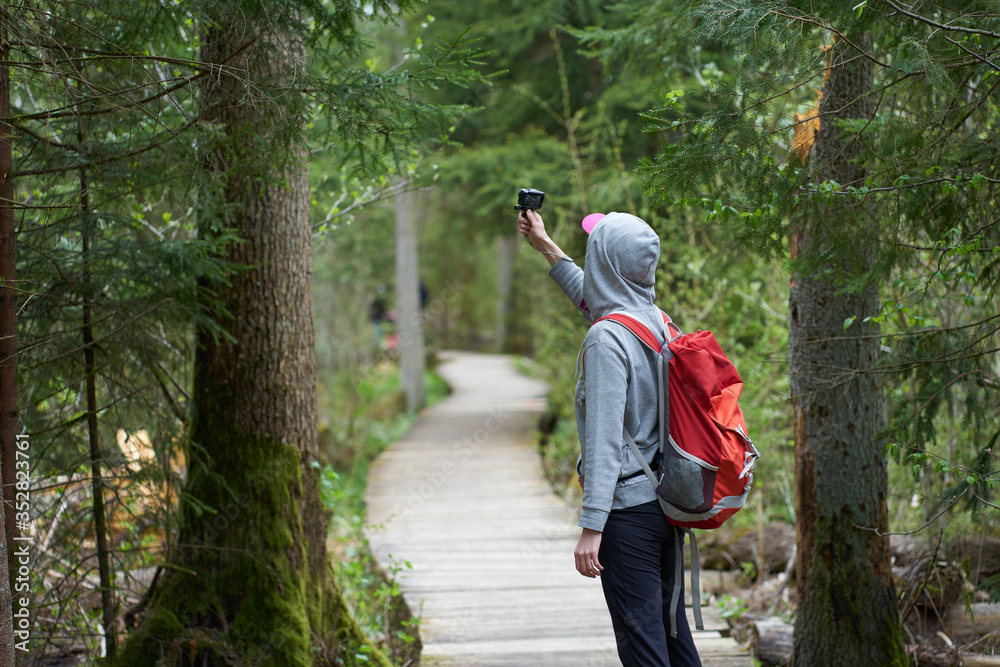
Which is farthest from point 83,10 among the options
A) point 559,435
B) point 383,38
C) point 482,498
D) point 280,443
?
point 383,38

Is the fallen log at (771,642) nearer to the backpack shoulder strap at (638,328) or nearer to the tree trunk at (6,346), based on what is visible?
the backpack shoulder strap at (638,328)

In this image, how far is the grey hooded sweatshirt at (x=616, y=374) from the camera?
2.39m

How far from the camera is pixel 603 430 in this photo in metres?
2.39

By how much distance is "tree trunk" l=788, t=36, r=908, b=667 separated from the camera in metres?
3.47

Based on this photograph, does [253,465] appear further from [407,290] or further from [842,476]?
[407,290]

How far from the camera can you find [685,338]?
251 cm

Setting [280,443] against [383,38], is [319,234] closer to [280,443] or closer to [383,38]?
[280,443]

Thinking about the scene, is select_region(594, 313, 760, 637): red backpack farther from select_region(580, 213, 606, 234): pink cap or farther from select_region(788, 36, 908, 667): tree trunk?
select_region(788, 36, 908, 667): tree trunk

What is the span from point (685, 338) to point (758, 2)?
133cm

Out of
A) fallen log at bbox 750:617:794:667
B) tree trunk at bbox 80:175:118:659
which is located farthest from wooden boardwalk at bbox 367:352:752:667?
tree trunk at bbox 80:175:118:659

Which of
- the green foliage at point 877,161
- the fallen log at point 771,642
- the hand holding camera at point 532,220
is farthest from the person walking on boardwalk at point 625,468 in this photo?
the fallen log at point 771,642

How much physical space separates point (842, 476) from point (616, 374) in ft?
6.08

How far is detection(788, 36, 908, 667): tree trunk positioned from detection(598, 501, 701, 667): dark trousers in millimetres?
1488

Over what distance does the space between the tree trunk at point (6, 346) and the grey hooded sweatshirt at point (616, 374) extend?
2.04 m
